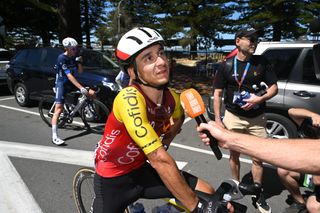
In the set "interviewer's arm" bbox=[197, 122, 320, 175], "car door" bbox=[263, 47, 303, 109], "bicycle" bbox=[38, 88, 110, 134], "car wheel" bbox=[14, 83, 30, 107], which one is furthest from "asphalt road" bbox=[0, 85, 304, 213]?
"interviewer's arm" bbox=[197, 122, 320, 175]

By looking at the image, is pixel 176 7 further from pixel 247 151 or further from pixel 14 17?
pixel 247 151

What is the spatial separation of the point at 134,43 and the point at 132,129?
0.62 meters

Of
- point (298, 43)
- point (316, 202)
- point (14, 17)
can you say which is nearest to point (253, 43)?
point (316, 202)

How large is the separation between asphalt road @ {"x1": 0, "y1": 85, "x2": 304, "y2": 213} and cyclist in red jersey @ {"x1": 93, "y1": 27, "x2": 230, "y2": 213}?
58.2 inches

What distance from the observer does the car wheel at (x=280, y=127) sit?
543 cm

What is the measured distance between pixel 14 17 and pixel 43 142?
30.7 m

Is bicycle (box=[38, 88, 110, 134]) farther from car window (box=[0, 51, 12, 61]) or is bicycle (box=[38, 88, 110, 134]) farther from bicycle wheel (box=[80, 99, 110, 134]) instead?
car window (box=[0, 51, 12, 61])

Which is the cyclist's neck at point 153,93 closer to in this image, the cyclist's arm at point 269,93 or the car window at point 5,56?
the cyclist's arm at point 269,93

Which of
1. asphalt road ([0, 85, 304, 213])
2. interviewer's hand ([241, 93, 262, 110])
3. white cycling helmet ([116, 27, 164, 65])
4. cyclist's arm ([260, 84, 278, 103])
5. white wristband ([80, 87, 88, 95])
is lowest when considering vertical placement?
asphalt road ([0, 85, 304, 213])

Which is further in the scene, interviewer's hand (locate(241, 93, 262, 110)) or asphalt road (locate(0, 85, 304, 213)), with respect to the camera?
asphalt road (locate(0, 85, 304, 213))

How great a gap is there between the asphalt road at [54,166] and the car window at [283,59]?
1620 millimetres

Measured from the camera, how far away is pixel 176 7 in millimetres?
27766

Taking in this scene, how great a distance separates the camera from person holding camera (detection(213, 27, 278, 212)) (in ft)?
11.9

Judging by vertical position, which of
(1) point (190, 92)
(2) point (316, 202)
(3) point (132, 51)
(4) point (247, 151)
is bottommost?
(2) point (316, 202)
